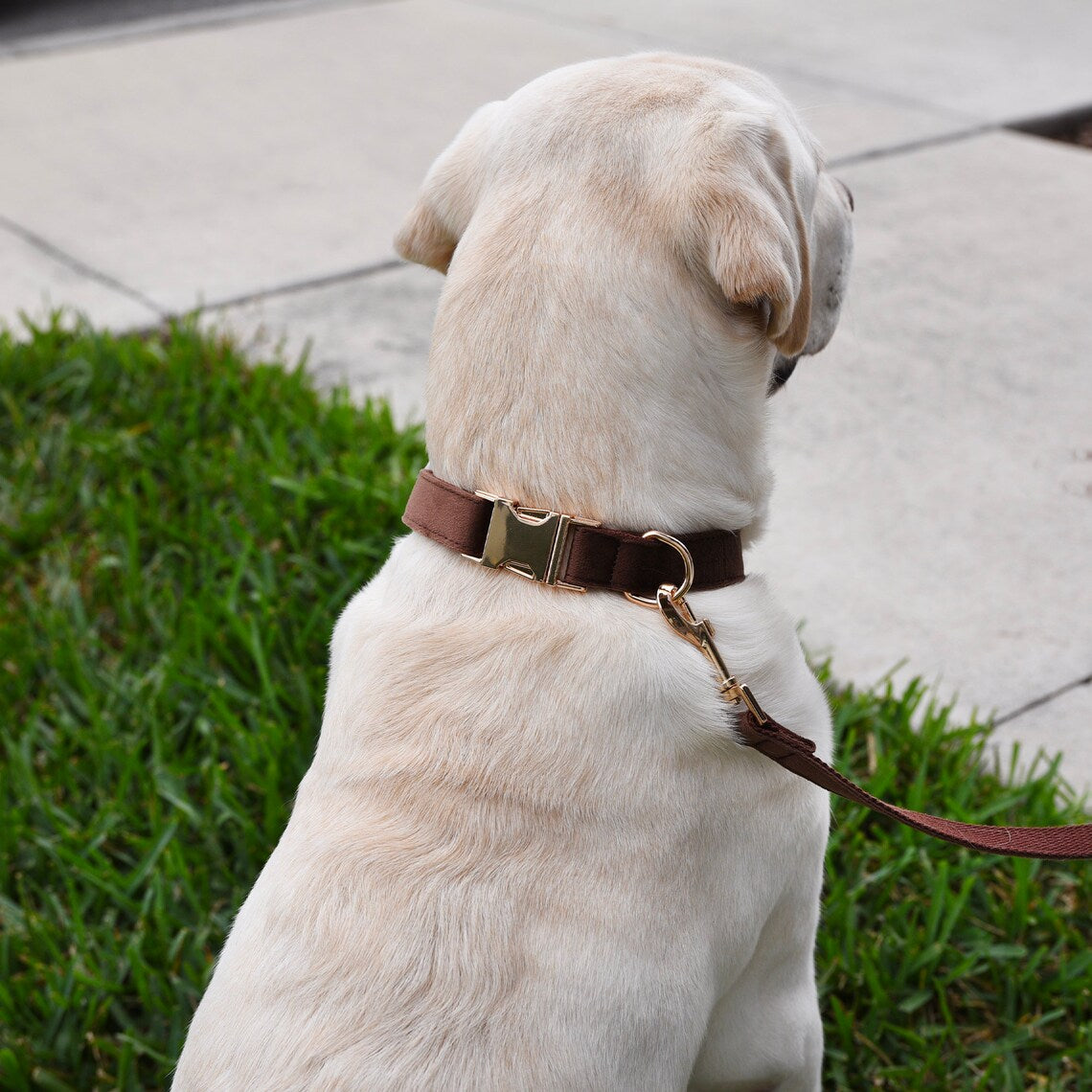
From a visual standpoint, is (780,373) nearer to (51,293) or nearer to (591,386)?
(591,386)

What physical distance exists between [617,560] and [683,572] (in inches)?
4.0

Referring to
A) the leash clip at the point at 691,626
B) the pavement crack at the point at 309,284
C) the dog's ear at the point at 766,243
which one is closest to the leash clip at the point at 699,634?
the leash clip at the point at 691,626

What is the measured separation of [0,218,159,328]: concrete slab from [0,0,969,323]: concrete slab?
9 centimetres

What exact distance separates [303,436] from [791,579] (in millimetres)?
1396

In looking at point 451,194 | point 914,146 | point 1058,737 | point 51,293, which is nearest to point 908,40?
point 914,146

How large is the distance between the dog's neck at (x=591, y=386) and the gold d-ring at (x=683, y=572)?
3 cm

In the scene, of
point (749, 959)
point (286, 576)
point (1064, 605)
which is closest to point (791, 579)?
point (1064, 605)

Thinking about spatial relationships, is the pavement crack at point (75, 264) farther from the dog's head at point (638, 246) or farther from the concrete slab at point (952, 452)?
the dog's head at point (638, 246)

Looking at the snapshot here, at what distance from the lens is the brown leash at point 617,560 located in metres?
1.56

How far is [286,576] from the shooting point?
3195 mm

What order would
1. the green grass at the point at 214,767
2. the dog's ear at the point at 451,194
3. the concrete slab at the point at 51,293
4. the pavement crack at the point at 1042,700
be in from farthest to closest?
the concrete slab at the point at 51,293 → the pavement crack at the point at 1042,700 → the green grass at the point at 214,767 → the dog's ear at the point at 451,194

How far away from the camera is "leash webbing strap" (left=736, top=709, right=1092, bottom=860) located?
5.17 ft

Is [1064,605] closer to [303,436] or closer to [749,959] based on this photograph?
[749,959]

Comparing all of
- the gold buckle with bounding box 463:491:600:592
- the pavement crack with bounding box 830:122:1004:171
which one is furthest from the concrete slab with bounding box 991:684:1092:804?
the pavement crack with bounding box 830:122:1004:171
